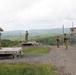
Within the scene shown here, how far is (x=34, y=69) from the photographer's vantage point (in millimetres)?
13422

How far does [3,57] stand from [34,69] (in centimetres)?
1002

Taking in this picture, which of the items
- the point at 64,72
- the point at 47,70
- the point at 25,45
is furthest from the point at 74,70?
the point at 25,45

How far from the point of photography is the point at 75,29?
50875mm

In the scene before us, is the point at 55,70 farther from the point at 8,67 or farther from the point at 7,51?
the point at 7,51

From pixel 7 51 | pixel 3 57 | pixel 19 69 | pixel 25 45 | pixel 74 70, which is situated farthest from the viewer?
pixel 25 45

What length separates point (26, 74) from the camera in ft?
43.2

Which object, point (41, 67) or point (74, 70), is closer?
point (41, 67)

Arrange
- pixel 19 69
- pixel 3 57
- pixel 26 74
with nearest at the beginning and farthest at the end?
pixel 26 74 → pixel 19 69 → pixel 3 57

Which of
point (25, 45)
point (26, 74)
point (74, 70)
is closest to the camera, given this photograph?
point (26, 74)

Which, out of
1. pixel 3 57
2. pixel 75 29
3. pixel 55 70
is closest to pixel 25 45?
pixel 75 29

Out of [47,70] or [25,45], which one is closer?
[47,70]

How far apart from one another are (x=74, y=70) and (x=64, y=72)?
0.73m

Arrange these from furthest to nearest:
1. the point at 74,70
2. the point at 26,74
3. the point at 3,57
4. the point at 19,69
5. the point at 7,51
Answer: the point at 3,57, the point at 7,51, the point at 74,70, the point at 19,69, the point at 26,74

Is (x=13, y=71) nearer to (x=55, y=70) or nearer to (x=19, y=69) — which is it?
(x=19, y=69)
